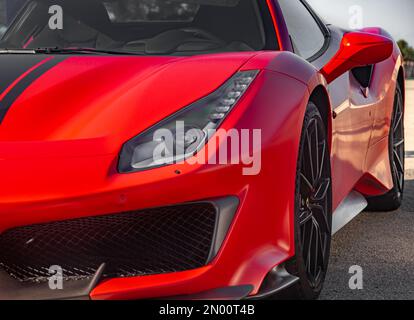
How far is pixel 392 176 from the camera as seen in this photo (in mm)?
5176

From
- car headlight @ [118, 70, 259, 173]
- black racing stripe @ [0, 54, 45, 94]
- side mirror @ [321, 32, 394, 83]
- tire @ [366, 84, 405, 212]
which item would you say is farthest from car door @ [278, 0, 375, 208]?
black racing stripe @ [0, 54, 45, 94]

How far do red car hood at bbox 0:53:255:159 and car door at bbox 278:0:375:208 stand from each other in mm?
861

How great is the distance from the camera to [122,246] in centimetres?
261

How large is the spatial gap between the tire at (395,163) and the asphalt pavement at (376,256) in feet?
0.17

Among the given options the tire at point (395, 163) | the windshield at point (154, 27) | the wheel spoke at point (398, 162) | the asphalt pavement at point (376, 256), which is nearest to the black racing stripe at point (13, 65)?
the windshield at point (154, 27)

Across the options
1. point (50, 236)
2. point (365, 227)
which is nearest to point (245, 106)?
point (50, 236)

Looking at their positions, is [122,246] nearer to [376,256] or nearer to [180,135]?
[180,135]

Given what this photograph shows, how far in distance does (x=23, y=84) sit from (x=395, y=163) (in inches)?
117

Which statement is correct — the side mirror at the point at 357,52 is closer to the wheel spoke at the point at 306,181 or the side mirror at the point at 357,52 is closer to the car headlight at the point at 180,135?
the wheel spoke at the point at 306,181

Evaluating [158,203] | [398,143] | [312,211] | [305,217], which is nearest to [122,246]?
[158,203]

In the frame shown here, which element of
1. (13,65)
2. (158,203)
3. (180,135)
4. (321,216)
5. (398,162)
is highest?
(13,65)

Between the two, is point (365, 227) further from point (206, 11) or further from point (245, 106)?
point (245, 106)
